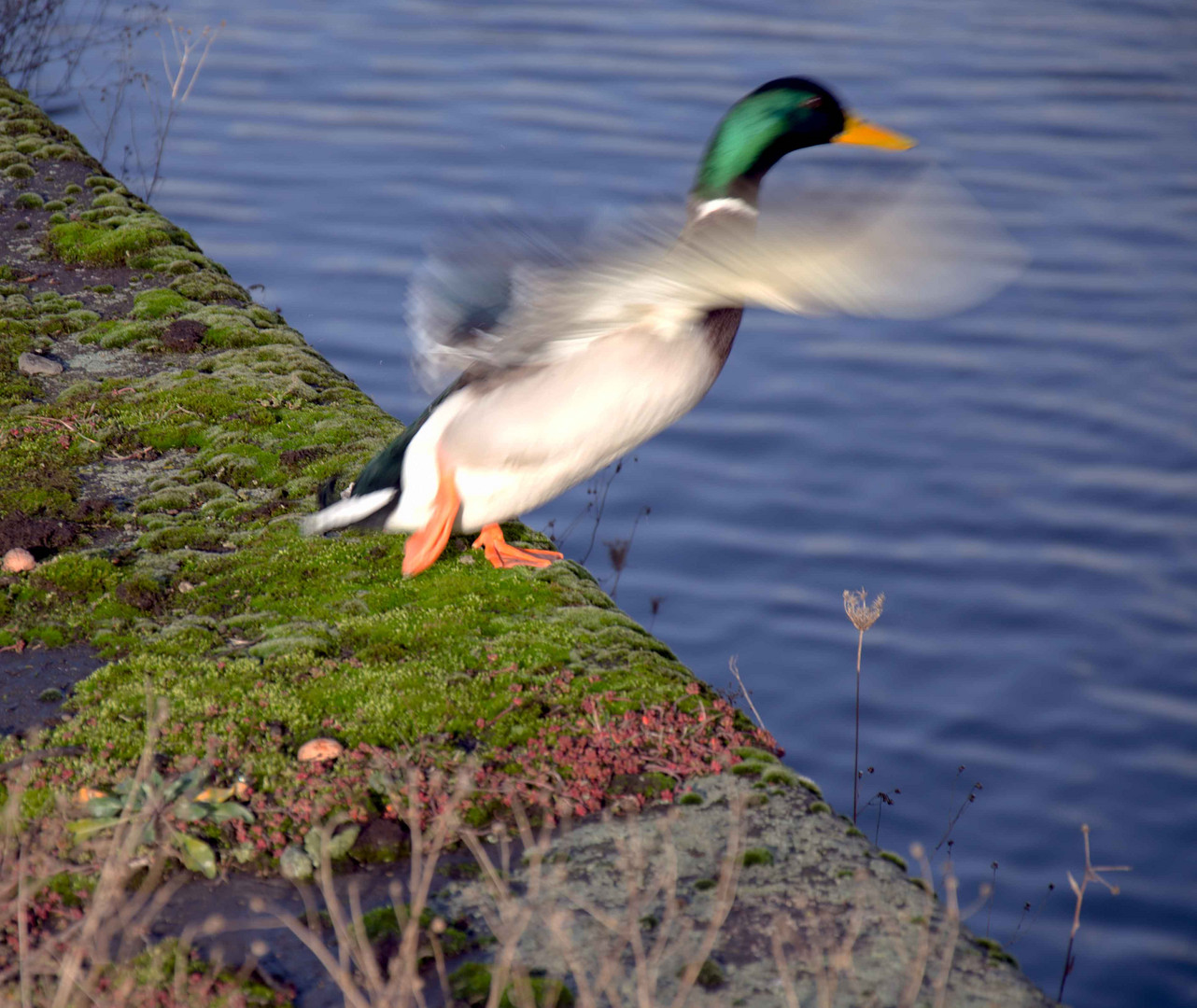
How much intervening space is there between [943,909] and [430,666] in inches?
59.1

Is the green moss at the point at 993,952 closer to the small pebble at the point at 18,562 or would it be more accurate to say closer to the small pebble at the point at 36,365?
the small pebble at the point at 18,562

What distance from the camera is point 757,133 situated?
405 centimetres

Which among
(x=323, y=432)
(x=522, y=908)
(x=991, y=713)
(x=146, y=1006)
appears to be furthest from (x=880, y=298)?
(x=991, y=713)

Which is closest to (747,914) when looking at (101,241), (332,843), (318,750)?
(332,843)

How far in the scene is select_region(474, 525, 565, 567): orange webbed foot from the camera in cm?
433

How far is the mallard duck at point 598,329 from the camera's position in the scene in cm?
290

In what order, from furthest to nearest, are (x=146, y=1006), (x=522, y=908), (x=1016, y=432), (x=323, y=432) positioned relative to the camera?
(x=1016, y=432) < (x=323, y=432) < (x=522, y=908) < (x=146, y=1006)

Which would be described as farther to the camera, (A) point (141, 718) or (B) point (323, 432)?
(B) point (323, 432)

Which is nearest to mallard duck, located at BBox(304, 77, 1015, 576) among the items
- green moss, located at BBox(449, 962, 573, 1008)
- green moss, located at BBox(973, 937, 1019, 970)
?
green moss, located at BBox(973, 937, 1019, 970)

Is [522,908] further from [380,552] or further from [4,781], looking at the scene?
[380,552]

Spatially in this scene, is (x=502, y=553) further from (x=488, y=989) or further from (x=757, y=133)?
(x=488, y=989)

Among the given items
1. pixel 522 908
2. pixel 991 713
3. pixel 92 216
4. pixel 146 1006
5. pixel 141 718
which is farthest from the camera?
pixel 92 216

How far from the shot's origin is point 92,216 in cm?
639

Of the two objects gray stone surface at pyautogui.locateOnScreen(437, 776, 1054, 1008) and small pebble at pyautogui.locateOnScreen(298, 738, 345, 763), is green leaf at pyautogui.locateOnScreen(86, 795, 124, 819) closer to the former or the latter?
small pebble at pyautogui.locateOnScreen(298, 738, 345, 763)
